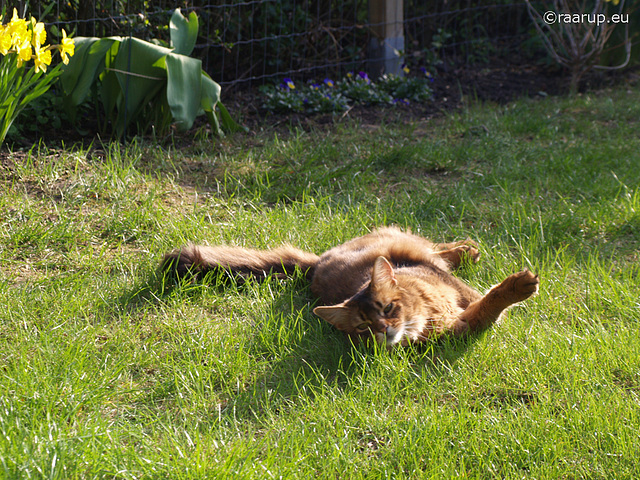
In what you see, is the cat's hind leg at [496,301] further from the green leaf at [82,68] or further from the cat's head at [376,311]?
the green leaf at [82,68]

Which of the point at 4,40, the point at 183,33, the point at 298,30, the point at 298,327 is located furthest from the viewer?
the point at 298,30

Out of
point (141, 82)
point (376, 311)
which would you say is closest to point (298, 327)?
point (376, 311)

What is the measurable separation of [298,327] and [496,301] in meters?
0.93

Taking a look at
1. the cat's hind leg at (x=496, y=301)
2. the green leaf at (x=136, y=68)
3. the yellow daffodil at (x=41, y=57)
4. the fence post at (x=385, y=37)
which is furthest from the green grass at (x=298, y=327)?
the fence post at (x=385, y=37)

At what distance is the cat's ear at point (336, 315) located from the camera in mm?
2709

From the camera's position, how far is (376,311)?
8.86 feet

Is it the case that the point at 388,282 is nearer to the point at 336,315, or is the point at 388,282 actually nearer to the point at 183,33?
the point at 336,315

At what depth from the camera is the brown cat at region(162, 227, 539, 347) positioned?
8.96 feet

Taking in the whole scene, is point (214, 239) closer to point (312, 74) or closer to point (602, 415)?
point (602, 415)

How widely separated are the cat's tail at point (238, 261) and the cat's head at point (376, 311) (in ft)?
2.27

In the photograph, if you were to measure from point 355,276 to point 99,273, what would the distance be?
4.72 feet

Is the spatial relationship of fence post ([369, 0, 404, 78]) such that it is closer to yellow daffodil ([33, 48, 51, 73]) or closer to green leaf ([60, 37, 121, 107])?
green leaf ([60, 37, 121, 107])

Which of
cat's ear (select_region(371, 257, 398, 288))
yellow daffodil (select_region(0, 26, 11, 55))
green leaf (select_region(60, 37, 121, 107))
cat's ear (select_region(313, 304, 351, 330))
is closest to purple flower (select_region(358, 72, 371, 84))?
green leaf (select_region(60, 37, 121, 107))

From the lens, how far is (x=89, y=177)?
4215 mm
